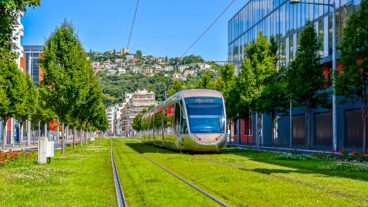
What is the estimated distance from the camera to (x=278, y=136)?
60.6m

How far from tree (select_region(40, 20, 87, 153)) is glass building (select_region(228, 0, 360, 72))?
69.1 feet

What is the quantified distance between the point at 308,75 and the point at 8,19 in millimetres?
30329

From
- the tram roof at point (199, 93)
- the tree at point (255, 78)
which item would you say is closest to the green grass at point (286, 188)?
the tram roof at point (199, 93)

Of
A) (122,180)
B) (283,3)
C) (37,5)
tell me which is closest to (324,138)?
(283,3)

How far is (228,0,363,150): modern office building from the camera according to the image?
1715 inches

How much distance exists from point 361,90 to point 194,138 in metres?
9.91

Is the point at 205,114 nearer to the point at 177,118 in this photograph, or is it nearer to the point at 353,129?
the point at 177,118

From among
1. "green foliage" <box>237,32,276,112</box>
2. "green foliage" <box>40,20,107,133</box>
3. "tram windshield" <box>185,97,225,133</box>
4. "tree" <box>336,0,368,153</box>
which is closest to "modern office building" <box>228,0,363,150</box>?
"green foliage" <box>237,32,276,112</box>

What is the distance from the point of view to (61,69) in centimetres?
3547

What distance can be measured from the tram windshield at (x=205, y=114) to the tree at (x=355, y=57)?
7132 mm

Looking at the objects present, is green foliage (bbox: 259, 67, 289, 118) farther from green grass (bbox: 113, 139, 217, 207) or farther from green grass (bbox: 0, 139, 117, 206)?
green grass (bbox: 113, 139, 217, 207)

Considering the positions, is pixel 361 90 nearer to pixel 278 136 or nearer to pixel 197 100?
pixel 197 100

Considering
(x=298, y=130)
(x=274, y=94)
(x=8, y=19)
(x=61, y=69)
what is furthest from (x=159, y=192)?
(x=298, y=130)

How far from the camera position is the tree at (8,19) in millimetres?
14281
